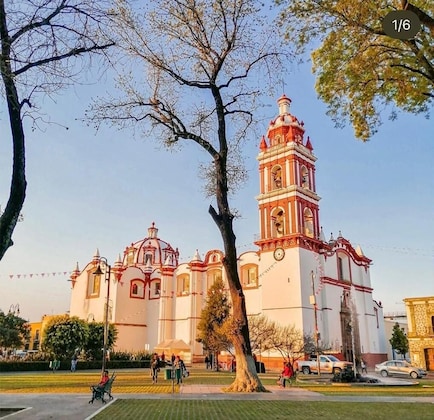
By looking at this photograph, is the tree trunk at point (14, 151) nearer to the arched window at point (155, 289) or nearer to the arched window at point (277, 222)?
the arched window at point (277, 222)

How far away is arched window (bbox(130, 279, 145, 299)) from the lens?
48219mm

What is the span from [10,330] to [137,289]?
17301mm

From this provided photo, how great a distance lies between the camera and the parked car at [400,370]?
27203 mm

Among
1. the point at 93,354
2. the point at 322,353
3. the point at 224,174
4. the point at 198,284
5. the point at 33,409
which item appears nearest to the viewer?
the point at 33,409

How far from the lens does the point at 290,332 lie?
32344mm

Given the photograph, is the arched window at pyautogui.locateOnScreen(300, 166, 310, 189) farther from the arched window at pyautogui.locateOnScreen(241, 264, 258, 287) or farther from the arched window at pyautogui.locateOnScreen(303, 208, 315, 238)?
the arched window at pyautogui.locateOnScreen(241, 264, 258, 287)

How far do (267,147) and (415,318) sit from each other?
1993 centimetres

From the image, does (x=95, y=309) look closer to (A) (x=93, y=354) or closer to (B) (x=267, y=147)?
(A) (x=93, y=354)

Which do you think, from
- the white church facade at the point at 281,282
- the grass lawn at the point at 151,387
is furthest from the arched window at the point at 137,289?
the grass lawn at the point at 151,387

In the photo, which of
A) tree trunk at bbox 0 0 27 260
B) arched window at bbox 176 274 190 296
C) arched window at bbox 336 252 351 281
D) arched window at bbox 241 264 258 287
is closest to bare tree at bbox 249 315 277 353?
arched window at bbox 241 264 258 287

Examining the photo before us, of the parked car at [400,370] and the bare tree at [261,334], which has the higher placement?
the bare tree at [261,334]

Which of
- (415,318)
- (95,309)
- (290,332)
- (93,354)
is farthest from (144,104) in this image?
(95,309)

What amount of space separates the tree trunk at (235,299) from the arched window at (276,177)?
23.1m

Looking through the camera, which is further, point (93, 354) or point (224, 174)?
point (93, 354)
